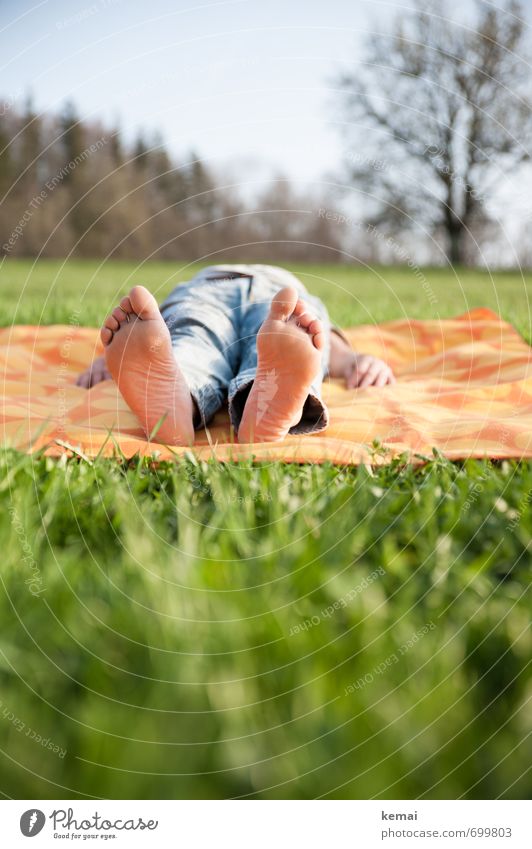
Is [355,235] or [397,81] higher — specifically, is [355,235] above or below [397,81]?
below

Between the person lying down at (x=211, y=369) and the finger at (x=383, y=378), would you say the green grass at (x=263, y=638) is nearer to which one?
the person lying down at (x=211, y=369)

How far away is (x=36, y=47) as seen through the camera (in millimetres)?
1456

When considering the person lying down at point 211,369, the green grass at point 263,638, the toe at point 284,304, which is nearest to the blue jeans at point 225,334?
the person lying down at point 211,369

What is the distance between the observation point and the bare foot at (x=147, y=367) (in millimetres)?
1253

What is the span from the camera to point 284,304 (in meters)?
1.21

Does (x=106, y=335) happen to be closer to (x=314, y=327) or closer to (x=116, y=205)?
(x=314, y=327)

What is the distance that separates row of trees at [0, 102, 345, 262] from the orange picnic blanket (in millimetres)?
1698

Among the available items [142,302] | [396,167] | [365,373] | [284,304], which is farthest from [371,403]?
[396,167]

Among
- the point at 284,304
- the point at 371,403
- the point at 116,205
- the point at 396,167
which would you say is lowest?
the point at 371,403

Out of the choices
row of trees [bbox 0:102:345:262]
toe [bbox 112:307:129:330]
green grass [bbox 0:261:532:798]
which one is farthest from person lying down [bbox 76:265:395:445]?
row of trees [bbox 0:102:345:262]

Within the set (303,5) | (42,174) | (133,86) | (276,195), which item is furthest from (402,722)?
(42,174)

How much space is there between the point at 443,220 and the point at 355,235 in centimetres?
316

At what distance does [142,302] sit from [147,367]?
0.37 feet
